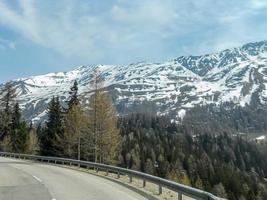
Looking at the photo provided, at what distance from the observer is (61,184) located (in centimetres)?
2462

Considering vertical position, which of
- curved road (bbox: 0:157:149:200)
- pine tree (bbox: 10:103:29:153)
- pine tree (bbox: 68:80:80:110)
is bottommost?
curved road (bbox: 0:157:149:200)

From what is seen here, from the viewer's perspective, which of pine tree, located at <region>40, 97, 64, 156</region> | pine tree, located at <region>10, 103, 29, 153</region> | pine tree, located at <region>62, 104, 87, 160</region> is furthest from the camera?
pine tree, located at <region>10, 103, 29, 153</region>

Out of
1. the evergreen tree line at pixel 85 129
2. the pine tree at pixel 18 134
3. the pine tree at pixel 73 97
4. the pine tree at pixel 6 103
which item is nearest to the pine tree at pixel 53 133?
the evergreen tree line at pixel 85 129

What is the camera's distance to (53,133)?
65125 mm

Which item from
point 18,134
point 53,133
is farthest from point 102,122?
point 18,134

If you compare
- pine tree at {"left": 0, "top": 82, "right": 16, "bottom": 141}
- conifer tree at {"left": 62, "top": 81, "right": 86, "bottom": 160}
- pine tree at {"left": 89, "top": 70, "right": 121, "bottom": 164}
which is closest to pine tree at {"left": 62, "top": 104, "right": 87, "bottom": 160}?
conifer tree at {"left": 62, "top": 81, "right": 86, "bottom": 160}

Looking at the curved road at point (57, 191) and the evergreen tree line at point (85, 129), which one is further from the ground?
the evergreen tree line at point (85, 129)

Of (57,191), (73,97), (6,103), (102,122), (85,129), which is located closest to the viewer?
(57,191)

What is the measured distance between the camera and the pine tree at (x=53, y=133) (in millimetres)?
64256

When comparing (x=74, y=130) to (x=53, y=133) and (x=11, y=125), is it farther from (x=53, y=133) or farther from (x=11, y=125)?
(x=11, y=125)

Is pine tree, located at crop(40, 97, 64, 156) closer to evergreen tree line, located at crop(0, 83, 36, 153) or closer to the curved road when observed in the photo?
evergreen tree line, located at crop(0, 83, 36, 153)

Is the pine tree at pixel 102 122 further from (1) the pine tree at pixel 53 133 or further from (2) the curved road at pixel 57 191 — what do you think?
(2) the curved road at pixel 57 191

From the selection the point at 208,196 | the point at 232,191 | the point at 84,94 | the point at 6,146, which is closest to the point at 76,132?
the point at 84,94

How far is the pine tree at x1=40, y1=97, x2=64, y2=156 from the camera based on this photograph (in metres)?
64.3
